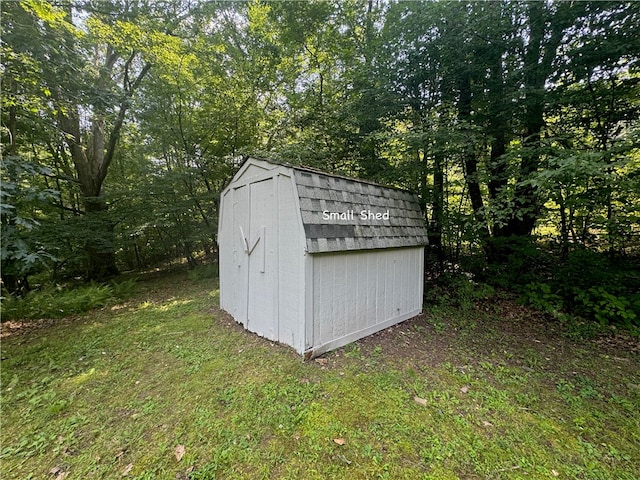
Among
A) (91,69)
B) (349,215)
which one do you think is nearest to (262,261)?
(349,215)

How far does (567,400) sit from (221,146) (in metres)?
9.45

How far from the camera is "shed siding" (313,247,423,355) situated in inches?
119

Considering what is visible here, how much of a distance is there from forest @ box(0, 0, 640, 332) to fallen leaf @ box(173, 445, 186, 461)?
231 centimetres

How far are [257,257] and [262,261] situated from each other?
0.16 meters

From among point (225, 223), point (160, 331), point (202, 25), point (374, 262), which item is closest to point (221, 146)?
point (202, 25)

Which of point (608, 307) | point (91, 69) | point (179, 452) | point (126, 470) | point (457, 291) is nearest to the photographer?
point (126, 470)

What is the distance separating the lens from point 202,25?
770 cm

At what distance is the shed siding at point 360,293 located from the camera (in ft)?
9.91

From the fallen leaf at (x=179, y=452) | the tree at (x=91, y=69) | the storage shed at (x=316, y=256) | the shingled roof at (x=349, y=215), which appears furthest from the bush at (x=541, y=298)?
the tree at (x=91, y=69)

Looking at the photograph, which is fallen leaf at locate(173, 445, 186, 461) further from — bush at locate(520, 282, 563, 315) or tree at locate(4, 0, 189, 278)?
bush at locate(520, 282, 563, 315)

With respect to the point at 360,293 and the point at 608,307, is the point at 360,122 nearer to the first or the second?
the point at 360,293

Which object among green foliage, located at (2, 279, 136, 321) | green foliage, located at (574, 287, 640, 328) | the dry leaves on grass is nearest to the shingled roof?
the dry leaves on grass

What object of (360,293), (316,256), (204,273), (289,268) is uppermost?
(316,256)

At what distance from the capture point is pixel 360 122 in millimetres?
5777
